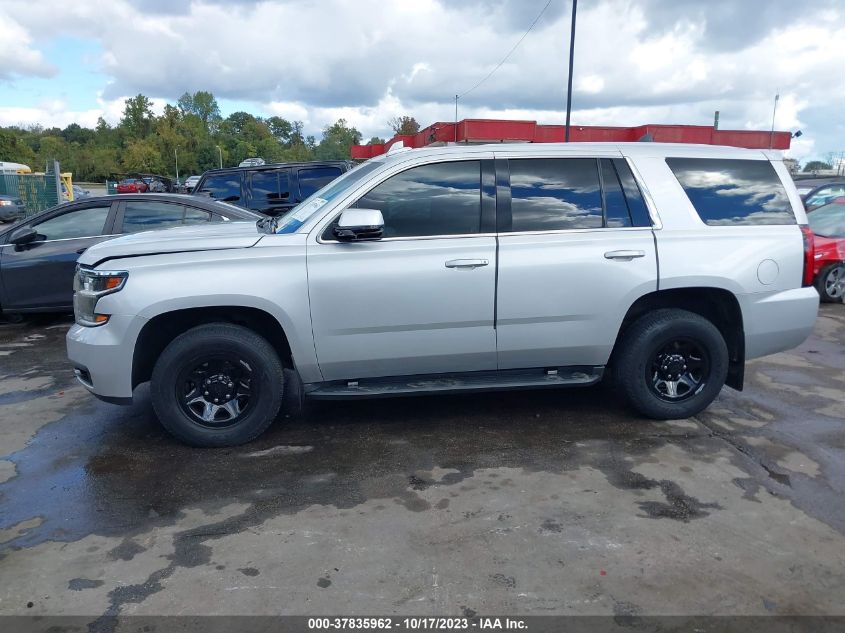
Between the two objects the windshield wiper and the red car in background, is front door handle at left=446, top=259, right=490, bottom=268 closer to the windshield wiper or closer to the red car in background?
the windshield wiper

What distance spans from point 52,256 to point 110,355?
4254 millimetres

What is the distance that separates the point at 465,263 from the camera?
4.35 m

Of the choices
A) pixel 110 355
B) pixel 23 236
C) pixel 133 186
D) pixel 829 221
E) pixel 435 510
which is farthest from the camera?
pixel 133 186

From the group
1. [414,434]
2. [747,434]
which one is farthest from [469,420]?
[747,434]

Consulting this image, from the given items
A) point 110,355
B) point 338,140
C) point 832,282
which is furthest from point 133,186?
point 338,140

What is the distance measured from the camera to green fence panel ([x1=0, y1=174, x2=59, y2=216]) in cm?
2075

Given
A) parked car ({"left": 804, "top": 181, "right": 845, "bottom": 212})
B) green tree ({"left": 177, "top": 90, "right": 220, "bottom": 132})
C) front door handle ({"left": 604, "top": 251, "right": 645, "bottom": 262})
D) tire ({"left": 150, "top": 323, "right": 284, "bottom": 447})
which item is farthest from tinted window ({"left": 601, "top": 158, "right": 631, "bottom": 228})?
green tree ({"left": 177, "top": 90, "right": 220, "bottom": 132})

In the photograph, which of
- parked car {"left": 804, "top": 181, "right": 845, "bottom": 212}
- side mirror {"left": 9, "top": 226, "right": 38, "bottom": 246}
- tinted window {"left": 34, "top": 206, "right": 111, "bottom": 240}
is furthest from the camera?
parked car {"left": 804, "top": 181, "right": 845, "bottom": 212}

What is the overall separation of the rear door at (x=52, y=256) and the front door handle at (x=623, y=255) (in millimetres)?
5927

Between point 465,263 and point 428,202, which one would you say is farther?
point 428,202

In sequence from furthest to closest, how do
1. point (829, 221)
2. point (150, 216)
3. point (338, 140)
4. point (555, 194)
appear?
point (338, 140), point (829, 221), point (150, 216), point (555, 194)

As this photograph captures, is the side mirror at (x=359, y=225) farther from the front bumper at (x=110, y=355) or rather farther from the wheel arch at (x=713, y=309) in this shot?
the wheel arch at (x=713, y=309)

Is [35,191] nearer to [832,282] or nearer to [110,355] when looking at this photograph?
[110,355]

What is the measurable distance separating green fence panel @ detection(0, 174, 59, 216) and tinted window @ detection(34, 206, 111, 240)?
14309mm
